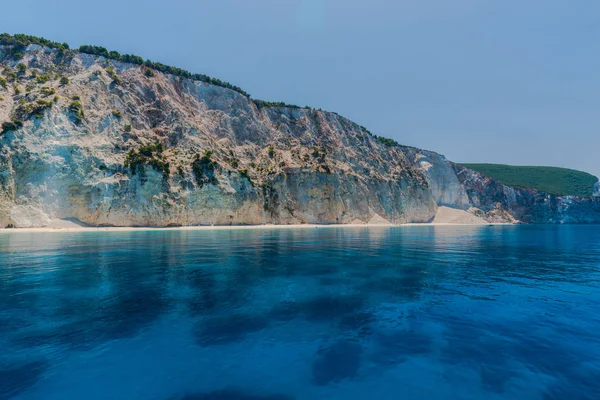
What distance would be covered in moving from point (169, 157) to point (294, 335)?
70300mm

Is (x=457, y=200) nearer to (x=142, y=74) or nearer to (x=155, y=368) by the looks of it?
(x=142, y=74)

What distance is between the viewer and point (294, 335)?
9625mm

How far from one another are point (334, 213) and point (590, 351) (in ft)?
265

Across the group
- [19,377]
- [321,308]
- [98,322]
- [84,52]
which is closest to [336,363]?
[321,308]

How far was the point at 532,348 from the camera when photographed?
8.88m

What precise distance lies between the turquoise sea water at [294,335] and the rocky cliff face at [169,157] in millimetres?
46462

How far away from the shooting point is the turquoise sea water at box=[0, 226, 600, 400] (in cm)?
682

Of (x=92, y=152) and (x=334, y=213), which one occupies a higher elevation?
(x=92, y=152)

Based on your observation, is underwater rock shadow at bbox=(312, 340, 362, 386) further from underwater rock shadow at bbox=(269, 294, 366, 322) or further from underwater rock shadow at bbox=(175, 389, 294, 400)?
underwater rock shadow at bbox=(269, 294, 366, 322)

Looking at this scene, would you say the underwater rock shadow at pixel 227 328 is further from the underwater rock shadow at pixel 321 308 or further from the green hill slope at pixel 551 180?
the green hill slope at pixel 551 180

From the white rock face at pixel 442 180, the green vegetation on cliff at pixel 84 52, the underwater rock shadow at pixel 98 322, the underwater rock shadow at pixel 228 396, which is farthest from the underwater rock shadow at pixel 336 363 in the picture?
the white rock face at pixel 442 180

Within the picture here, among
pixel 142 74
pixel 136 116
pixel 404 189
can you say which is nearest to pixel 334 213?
pixel 404 189

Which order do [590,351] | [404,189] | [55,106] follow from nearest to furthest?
[590,351], [55,106], [404,189]

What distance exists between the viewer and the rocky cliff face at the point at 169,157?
2226 inches
